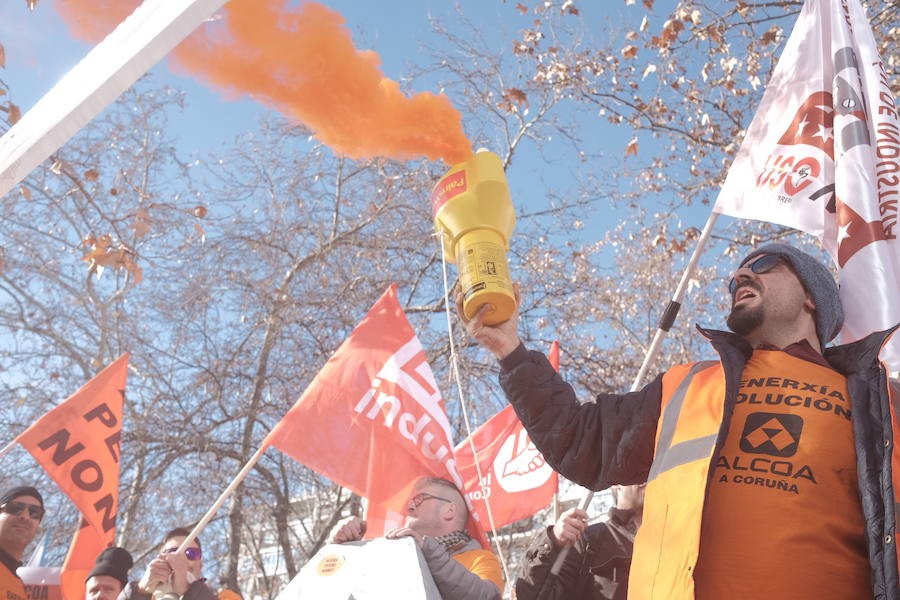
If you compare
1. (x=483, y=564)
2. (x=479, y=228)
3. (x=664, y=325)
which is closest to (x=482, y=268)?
(x=479, y=228)

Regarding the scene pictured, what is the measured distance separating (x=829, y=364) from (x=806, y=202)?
132 centimetres

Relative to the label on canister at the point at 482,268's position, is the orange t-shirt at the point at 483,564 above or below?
below

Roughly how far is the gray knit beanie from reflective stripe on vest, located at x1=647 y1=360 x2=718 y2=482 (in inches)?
21.6

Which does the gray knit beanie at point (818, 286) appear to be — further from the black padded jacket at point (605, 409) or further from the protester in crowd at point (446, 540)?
the protester in crowd at point (446, 540)

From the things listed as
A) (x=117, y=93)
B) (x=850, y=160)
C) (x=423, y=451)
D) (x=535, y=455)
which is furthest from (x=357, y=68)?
(x=535, y=455)

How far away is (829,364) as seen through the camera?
269 cm

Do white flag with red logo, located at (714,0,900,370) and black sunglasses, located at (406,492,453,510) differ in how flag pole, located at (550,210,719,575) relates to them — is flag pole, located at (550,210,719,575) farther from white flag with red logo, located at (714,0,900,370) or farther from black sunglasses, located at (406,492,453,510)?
black sunglasses, located at (406,492,453,510)

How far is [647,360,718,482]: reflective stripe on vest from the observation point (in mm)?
2318

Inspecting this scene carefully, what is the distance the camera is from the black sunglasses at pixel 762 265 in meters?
2.95

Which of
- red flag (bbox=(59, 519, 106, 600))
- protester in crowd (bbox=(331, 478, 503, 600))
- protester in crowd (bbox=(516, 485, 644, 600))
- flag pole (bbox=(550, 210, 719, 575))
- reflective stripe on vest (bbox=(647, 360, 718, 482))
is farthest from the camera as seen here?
red flag (bbox=(59, 519, 106, 600))

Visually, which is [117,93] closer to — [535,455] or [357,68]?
[357,68]

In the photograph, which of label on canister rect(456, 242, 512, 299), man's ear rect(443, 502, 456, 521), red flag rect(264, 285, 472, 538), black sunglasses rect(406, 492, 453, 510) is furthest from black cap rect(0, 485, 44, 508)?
label on canister rect(456, 242, 512, 299)

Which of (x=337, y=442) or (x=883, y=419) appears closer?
(x=883, y=419)

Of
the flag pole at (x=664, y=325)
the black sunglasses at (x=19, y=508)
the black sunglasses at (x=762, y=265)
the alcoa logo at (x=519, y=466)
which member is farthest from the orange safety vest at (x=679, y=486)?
the black sunglasses at (x=19, y=508)
